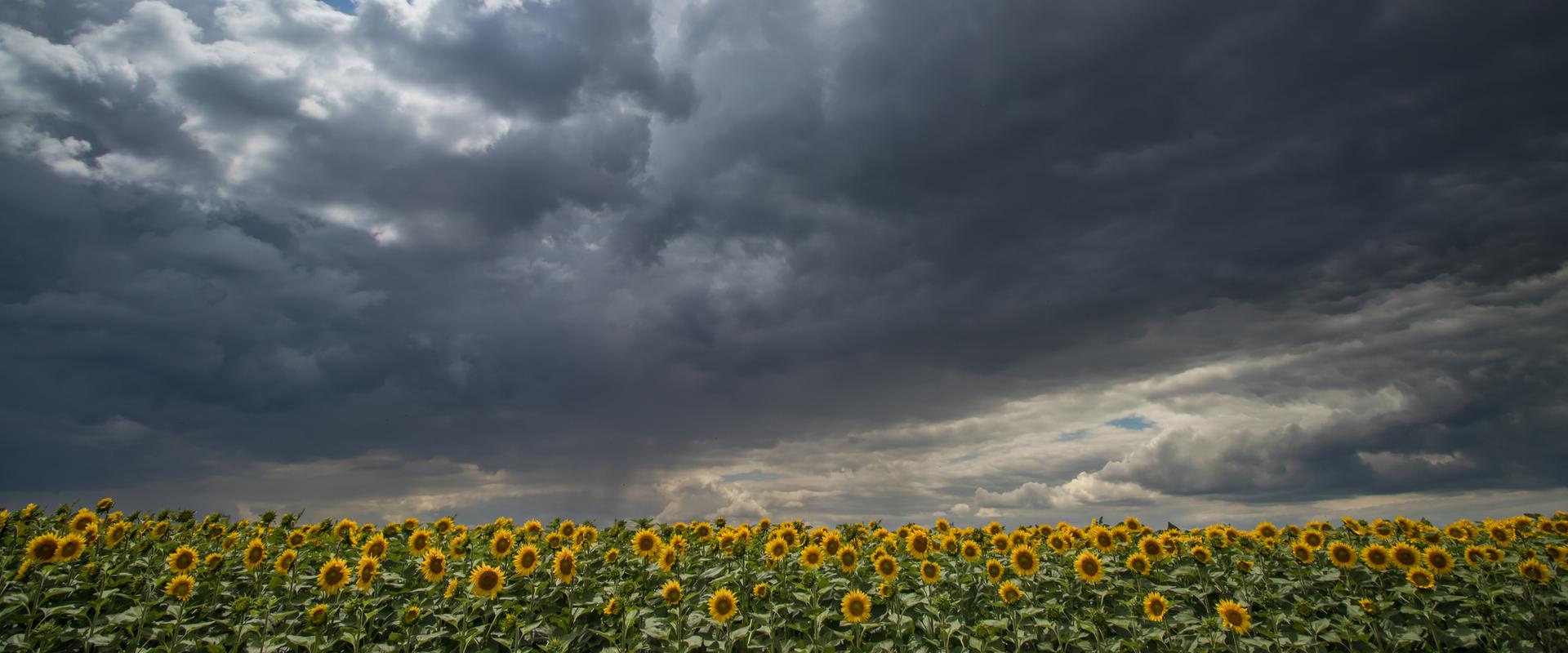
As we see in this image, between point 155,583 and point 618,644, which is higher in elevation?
point 155,583

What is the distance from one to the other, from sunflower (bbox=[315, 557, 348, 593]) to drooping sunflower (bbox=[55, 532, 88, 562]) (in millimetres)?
4674

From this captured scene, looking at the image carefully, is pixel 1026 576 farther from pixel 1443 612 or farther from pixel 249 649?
pixel 249 649

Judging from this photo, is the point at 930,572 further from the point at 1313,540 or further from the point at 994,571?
Answer: the point at 1313,540

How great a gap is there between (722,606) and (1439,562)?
13758mm

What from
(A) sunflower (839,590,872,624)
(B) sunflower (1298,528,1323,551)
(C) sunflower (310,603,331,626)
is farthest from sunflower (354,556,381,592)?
(B) sunflower (1298,528,1323,551)

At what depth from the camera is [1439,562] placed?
1412 centimetres

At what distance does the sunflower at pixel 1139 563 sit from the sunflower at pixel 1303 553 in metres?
2.83

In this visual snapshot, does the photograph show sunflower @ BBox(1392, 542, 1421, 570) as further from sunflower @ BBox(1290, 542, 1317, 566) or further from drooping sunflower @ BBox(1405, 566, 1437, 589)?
sunflower @ BBox(1290, 542, 1317, 566)

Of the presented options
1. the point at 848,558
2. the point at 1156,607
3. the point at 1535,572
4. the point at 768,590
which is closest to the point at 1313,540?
the point at 1535,572

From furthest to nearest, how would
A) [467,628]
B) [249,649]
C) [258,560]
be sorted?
[258,560] → [467,628] → [249,649]

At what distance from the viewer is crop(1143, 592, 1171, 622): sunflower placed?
12.9 metres

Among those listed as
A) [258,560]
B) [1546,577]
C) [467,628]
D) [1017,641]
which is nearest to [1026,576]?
[1017,641]

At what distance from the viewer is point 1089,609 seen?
45.0ft

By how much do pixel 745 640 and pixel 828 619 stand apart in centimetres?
208
